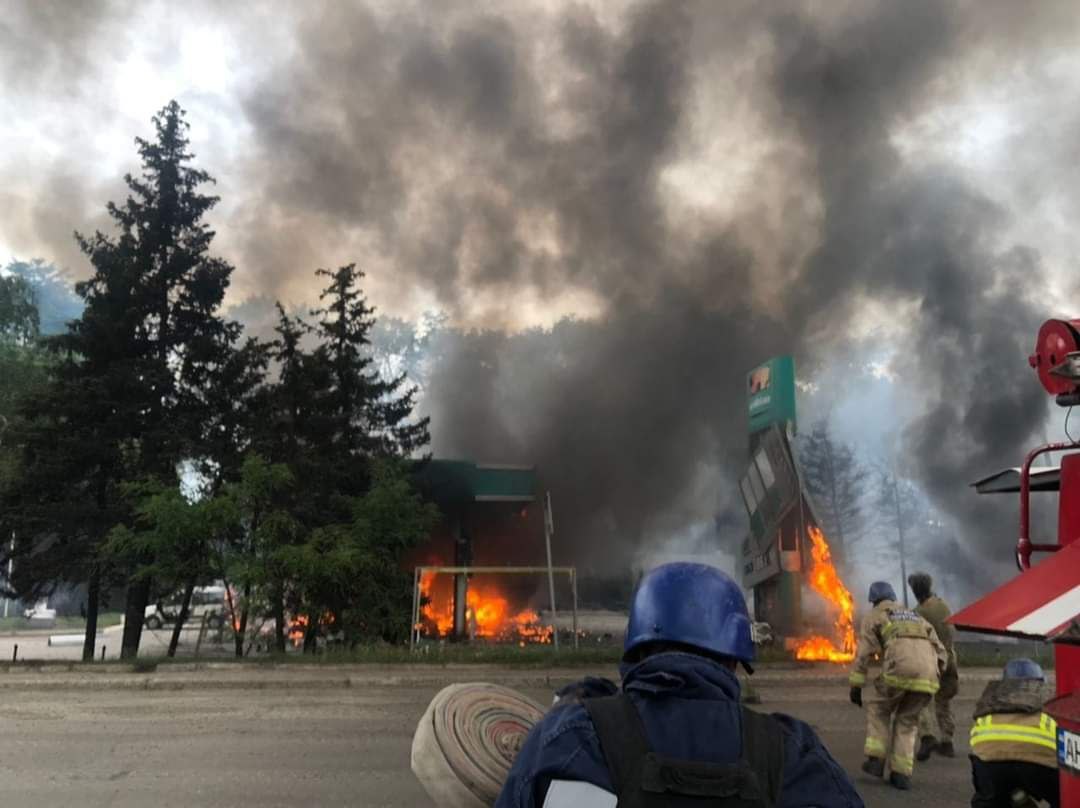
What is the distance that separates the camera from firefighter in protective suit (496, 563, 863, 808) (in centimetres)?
128

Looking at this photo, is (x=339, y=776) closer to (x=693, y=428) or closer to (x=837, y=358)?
(x=693, y=428)

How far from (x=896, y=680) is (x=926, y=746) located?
1.38 metres

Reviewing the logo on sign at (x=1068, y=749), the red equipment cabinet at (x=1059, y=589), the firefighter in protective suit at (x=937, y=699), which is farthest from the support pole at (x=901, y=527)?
the logo on sign at (x=1068, y=749)

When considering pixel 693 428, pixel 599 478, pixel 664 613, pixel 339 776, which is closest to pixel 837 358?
pixel 693 428

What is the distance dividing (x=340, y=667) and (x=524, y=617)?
1342 centimetres

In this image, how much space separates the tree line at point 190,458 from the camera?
43.7 ft

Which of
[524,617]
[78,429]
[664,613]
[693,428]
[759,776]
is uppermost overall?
[693,428]

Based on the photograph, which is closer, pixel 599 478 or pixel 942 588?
pixel 599 478

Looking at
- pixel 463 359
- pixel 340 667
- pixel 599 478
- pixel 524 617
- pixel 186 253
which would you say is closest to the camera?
pixel 340 667

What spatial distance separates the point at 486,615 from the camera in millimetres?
24000

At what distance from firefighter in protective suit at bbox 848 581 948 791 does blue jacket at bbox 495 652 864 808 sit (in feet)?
15.2

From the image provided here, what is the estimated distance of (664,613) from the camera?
1614 mm

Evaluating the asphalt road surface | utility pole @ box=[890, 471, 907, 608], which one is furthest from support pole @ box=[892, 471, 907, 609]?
the asphalt road surface

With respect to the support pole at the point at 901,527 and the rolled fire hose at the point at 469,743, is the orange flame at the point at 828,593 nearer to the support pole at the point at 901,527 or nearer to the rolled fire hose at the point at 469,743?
the rolled fire hose at the point at 469,743
